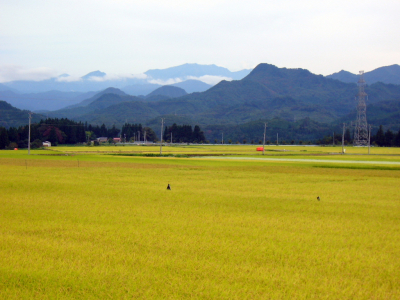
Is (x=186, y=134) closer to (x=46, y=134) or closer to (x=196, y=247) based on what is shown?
(x=46, y=134)

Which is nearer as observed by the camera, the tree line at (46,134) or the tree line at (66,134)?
the tree line at (46,134)

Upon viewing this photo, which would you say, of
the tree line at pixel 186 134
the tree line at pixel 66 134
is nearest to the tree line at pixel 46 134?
the tree line at pixel 66 134

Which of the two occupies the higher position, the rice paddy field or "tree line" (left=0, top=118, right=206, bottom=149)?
"tree line" (left=0, top=118, right=206, bottom=149)

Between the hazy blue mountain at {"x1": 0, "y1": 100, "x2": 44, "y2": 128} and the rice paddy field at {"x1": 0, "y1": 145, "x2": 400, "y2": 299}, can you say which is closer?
the rice paddy field at {"x1": 0, "y1": 145, "x2": 400, "y2": 299}

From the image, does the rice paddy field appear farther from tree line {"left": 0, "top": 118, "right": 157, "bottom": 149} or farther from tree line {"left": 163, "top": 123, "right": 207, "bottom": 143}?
tree line {"left": 163, "top": 123, "right": 207, "bottom": 143}

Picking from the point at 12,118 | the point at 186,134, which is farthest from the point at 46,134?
the point at 12,118

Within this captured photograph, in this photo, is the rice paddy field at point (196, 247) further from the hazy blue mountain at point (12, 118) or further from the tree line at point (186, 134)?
the hazy blue mountain at point (12, 118)

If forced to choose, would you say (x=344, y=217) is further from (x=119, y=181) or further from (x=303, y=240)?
(x=119, y=181)

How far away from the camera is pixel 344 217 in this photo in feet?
47.6

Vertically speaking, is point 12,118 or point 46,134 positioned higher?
point 12,118

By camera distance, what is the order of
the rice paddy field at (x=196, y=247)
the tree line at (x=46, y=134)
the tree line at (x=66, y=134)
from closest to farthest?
the rice paddy field at (x=196, y=247) < the tree line at (x=46, y=134) < the tree line at (x=66, y=134)

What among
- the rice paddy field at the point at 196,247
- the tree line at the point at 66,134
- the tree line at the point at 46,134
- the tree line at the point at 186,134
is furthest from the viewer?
the tree line at the point at 186,134

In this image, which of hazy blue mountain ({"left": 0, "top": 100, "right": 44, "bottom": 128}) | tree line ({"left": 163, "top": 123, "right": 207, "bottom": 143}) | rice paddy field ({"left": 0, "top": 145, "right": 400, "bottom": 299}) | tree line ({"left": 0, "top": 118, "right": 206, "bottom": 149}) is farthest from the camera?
hazy blue mountain ({"left": 0, "top": 100, "right": 44, "bottom": 128})

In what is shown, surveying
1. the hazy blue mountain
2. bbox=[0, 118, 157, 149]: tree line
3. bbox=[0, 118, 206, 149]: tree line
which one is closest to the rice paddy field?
bbox=[0, 118, 206, 149]: tree line
